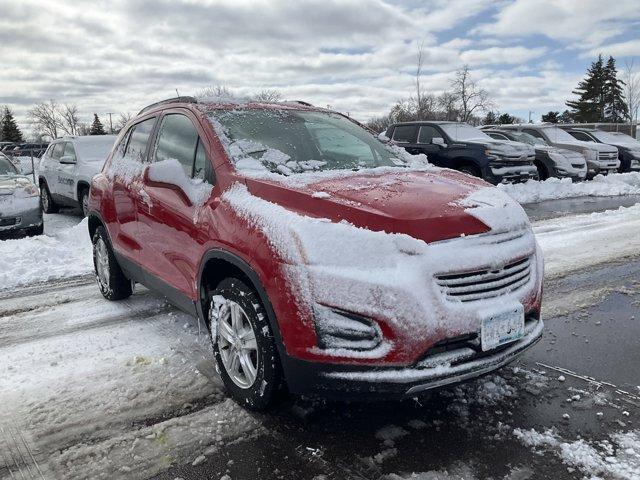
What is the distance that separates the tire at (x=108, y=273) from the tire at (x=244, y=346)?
7.43ft

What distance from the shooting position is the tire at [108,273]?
5312 mm

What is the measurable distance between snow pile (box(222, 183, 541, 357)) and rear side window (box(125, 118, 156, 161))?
235cm

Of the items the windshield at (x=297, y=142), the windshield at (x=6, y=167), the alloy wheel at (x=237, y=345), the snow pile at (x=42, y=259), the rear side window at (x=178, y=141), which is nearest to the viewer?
the alloy wheel at (x=237, y=345)

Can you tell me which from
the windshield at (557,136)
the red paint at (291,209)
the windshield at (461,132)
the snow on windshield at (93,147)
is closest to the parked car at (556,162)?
the windshield at (557,136)

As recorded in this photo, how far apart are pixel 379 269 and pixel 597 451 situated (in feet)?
4.65

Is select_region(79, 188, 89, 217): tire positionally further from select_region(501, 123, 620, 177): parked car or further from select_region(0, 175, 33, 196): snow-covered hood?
select_region(501, 123, 620, 177): parked car

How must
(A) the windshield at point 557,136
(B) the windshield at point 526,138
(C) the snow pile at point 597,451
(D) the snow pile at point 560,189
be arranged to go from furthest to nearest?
(A) the windshield at point 557,136 < (B) the windshield at point 526,138 < (D) the snow pile at point 560,189 < (C) the snow pile at point 597,451

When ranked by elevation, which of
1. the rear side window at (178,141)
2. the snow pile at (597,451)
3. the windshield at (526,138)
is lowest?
the snow pile at (597,451)

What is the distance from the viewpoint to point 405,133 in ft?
47.3

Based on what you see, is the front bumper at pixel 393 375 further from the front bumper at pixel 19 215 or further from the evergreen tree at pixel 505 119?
the evergreen tree at pixel 505 119

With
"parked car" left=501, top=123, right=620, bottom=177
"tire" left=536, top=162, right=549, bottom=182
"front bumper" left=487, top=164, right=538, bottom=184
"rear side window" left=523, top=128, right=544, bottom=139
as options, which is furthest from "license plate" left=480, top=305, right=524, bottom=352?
"rear side window" left=523, top=128, right=544, bottom=139

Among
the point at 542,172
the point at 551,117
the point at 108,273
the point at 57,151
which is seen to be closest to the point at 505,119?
the point at 551,117

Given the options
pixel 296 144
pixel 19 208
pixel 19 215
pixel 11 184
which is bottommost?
pixel 19 215

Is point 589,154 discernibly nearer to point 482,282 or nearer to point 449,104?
point 482,282
